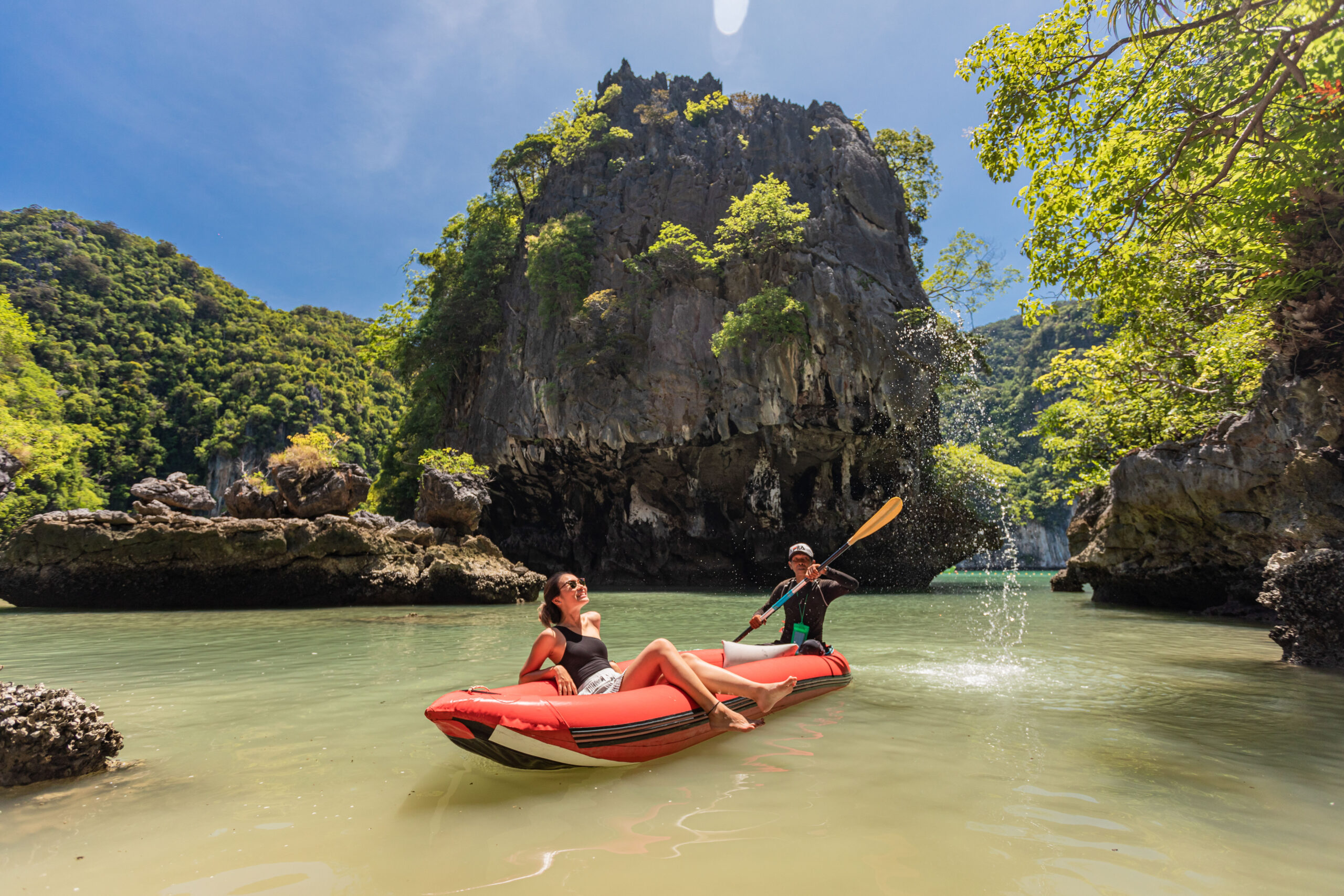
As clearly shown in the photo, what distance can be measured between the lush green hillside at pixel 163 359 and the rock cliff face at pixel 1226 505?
39681 millimetres

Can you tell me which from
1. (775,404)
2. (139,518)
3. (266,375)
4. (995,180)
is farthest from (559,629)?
(266,375)

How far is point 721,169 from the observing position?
23.1m

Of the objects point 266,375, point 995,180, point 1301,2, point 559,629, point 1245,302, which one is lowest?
point 559,629

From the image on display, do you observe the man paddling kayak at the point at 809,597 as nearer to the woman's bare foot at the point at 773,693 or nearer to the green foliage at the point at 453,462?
the woman's bare foot at the point at 773,693

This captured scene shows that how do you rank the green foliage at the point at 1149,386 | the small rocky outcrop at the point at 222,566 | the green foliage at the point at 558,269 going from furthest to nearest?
the green foliage at the point at 558,269, the small rocky outcrop at the point at 222,566, the green foliage at the point at 1149,386

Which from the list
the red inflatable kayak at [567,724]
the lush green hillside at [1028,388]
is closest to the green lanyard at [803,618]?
the red inflatable kayak at [567,724]

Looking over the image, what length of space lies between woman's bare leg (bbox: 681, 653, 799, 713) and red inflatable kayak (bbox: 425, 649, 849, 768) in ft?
0.84

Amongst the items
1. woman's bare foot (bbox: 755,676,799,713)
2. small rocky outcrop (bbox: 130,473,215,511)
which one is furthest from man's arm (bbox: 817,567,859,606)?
small rocky outcrop (bbox: 130,473,215,511)

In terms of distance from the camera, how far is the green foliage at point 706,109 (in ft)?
82.0

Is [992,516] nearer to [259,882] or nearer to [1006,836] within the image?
[1006,836]

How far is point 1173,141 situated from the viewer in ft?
18.8

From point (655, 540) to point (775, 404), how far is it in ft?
24.4

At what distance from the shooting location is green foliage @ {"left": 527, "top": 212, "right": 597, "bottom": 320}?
72.2 feet

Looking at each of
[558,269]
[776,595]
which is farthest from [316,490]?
[776,595]
